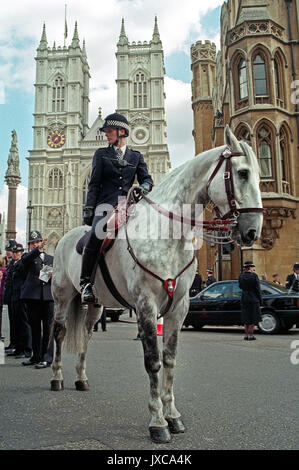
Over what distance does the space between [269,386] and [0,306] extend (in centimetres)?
646

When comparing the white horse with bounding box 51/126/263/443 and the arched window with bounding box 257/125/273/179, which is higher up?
the arched window with bounding box 257/125/273/179

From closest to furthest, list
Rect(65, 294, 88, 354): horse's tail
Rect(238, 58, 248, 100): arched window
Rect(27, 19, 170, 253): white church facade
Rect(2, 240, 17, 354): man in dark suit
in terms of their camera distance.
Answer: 1. Rect(65, 294, 88, 354): horse's tail
2. Rect(2, 240, 17, 354): man in dark suit
3. Rect(238, 58, 248, 100): arched window
4. Rect(27, 19, 170, 253): white church facade

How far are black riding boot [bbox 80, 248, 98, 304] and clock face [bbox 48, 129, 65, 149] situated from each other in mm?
80379

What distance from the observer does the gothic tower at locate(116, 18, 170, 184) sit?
3140 inches

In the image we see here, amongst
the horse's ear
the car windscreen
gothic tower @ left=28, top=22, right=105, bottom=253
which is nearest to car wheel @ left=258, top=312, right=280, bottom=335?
the car windscreen

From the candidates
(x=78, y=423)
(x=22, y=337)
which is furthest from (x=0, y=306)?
(x=78, y=423)

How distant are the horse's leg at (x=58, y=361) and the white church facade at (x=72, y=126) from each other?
71.0 metres

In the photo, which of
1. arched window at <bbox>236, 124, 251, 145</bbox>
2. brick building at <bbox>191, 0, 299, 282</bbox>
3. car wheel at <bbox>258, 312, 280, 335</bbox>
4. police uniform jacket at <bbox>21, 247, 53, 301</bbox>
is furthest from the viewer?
arched window at <bbox>236, 124, 251, 145</bbox>

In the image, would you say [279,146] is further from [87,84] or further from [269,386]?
[87,84]

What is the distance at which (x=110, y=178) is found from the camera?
14.4 feet

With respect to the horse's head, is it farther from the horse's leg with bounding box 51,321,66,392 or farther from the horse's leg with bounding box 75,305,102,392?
the horse's leg with bounding box 51,321,66,392

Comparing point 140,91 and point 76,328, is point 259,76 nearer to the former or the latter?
point 76,328

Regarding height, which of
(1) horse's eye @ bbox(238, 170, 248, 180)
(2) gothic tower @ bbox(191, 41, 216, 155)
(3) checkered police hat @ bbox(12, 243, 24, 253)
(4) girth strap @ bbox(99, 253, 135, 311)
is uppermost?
(2) gothic tower @ bbox(191, 41, 216, 155)

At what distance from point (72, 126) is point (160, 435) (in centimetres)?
8217
